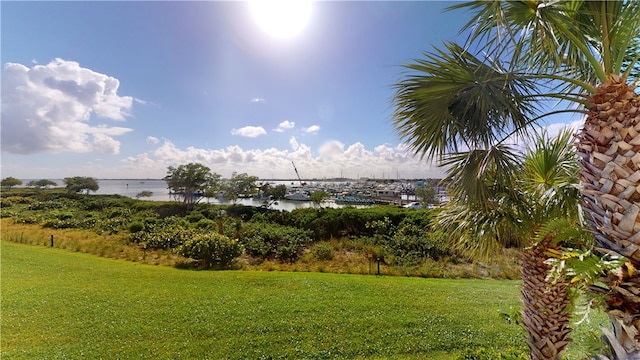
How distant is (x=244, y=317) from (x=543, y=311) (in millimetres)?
3897

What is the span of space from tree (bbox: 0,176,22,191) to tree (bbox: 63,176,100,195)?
266 centimetres

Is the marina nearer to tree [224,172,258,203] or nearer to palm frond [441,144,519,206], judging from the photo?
tree [224,172,258,203]

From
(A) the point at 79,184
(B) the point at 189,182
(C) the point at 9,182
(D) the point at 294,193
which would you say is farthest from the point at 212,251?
(C) the point at 9,182

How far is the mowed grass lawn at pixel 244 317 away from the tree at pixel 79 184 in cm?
1612

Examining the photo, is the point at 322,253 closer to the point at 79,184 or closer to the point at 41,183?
the point at 79,184

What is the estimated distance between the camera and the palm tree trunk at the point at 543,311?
6.78ft

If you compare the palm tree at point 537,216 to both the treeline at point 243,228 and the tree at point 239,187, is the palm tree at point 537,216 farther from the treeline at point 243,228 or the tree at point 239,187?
the tree at point 239,187

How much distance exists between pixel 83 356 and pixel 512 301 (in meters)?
7.10

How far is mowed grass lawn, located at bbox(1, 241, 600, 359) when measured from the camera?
128 inches

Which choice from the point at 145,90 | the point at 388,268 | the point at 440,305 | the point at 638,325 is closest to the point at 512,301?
the point at 440,305

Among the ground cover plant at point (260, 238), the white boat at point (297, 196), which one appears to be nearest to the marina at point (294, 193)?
the white boat at point (297, 196)

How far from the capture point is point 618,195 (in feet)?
3.48

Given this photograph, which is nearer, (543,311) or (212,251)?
(543,311)

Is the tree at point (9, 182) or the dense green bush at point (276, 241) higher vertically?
the tree at point (9, 182)
